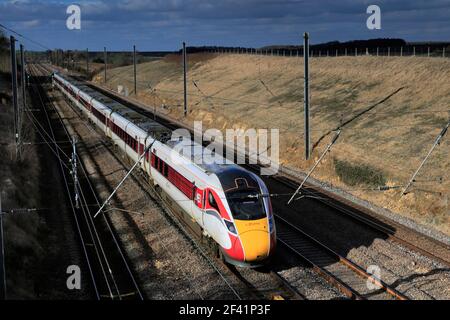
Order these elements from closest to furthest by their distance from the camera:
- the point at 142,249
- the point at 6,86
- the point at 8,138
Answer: the point at 142,249, the point at 8,138, the point at 6,86

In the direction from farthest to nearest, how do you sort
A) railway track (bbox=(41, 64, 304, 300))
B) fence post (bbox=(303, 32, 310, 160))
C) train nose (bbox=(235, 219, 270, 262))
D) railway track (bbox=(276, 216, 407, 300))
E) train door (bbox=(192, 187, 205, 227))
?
fence post (bbox=(303, 32, 310, 160)) → train door (bbox=(192, 187, 205, 227)) → train nose (bbox=(235, 219, 270, 262)) → railway track (bbox=(276, 216, 407, 300)) → railway track (bbox=(41, 64, 304, 300))

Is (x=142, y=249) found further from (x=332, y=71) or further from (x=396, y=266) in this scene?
(x=332, y=71)

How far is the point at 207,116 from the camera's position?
2297 inches

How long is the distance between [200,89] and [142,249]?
60.2 metres

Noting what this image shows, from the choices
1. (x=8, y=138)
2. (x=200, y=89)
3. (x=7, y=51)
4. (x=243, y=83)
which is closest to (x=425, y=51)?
(x=243, y=83)

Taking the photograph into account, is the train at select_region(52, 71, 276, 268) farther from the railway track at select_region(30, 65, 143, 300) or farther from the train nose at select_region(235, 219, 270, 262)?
the railway track at select_region(30, 65, 143, 300)

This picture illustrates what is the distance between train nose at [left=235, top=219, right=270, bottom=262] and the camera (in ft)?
56.4

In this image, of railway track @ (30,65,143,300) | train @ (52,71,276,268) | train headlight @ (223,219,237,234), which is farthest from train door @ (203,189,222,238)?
railway track @ (30,65,143,300)

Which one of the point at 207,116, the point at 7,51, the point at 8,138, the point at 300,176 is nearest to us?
the point at 300,176

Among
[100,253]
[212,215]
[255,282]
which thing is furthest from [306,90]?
[255,282]

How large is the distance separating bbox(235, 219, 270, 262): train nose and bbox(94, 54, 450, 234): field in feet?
32.2

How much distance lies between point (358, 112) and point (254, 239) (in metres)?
26.8

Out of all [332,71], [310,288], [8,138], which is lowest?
[310,288]

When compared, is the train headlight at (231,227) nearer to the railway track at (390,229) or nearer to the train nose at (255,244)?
the train nose at (255,244)
